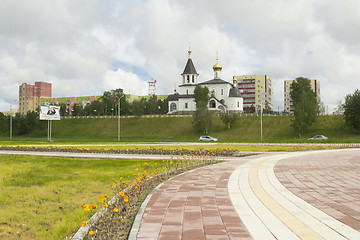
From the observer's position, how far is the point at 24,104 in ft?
488

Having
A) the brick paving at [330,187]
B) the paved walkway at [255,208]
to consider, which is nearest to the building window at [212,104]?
the brick paving at [330,187]

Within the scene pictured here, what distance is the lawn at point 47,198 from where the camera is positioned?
5691 millimetres

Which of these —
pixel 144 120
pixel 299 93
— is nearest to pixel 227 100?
pixel 299 93

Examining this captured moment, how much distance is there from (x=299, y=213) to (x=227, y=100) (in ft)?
261

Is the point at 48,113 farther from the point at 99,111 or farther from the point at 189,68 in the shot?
the point at 99,111

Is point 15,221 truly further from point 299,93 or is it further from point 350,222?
point 299,93

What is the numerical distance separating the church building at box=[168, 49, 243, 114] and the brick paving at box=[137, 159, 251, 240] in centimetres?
7308

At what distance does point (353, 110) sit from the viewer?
173 feet

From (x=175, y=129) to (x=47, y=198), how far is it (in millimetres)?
57978

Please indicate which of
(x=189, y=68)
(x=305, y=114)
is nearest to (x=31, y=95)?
(x=189, y=68)

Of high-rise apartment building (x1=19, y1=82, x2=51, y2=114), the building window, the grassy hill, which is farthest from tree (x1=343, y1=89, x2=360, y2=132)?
high-rise apartment building (x1=19, y1=82, x2=51, y2=114)

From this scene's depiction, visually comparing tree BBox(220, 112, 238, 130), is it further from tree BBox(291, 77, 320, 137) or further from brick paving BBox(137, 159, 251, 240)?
brick paving BBox(137, 159, 251, 240)

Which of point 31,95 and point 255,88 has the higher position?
point 255,88

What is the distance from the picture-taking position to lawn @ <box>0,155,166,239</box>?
18.7ft
